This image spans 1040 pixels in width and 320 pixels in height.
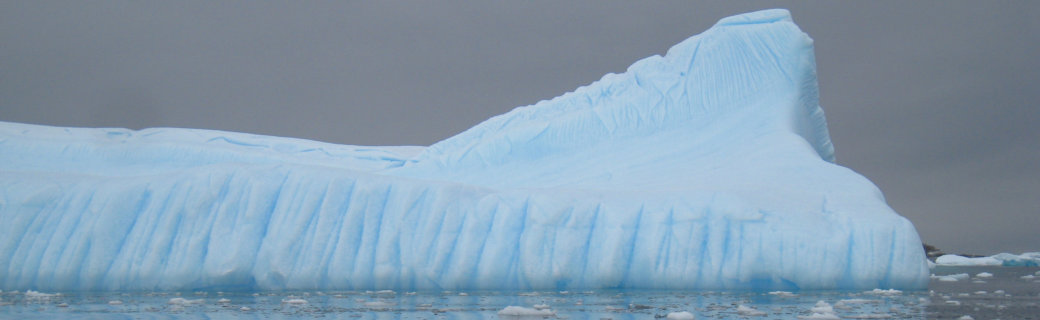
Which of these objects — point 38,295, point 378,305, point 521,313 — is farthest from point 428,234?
point 38,295

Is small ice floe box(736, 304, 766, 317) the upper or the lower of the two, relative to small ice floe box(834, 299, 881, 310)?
lower

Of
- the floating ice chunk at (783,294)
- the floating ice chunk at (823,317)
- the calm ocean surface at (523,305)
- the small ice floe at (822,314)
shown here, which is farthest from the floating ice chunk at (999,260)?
the floating ice chunk at (823,317)

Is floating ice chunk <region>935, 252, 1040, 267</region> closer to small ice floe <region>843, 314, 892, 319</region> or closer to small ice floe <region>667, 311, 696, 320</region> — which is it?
small ice floe <region>843, 314, 892, 319</region>

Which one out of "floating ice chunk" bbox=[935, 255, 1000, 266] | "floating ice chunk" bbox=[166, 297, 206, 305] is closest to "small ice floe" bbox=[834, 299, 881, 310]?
"floating ice chunk" bbox=[166, 297, 206, 305]

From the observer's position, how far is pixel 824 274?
10.9 m

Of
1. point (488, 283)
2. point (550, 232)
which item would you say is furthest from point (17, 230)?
point (550, 232)

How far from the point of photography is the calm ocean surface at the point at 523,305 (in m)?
7.44

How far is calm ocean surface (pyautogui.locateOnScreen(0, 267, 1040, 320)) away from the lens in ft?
24.4

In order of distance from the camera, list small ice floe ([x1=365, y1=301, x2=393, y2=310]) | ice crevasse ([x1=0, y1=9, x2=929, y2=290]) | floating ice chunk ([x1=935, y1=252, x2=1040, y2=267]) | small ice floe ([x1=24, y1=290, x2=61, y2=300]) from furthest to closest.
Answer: floating ice chunk ([x1=935, y1=252, x2=1040, y2=267])
ice crevasse ([x1=0, y1=9, x2=929, y2=290])
small ice floe ([x1=24, y1=290, x2=61, y2=300])
small ice floe ([x1=365, y1=301, x2=393, y2=310])

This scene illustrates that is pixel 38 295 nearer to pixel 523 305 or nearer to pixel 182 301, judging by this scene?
pixel 182 301

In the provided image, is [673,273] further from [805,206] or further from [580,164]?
[580,164]

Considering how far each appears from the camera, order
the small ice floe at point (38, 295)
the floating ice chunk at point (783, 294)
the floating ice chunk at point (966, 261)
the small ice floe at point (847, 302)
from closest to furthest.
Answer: the small ice floe at point (847, 302), the small ice floe at point (38, 295), the floating ice chunk at point (783, 294), the floating ice chunk at point (966, 261)

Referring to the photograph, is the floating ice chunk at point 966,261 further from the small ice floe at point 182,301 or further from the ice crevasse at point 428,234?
the small ice floe at point 182,301

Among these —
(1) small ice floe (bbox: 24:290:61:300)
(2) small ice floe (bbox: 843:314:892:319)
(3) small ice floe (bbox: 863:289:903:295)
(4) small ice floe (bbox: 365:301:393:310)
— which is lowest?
(1) small ice floe (bbox: 24:290:61:300)
